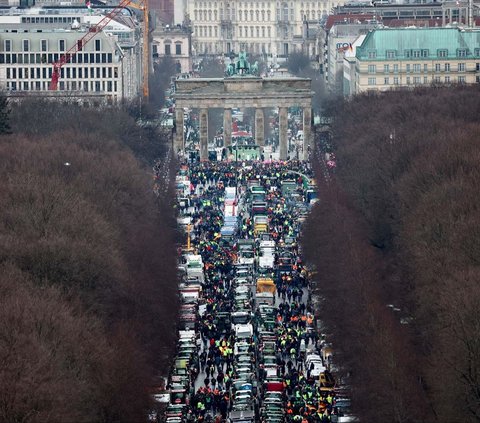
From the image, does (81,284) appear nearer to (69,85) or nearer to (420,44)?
(420,44)

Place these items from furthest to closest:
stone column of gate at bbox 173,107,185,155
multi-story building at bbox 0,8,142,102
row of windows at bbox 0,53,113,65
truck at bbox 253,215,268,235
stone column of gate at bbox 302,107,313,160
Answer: row of windows at bbox 0,53,113,65, multi-story building at bbox 0,8,142,102, stone column of gate at bbox 173,107,185,155, stone column of gate at bbox 302,107,313,160, truck at bbox 253,215,268,235

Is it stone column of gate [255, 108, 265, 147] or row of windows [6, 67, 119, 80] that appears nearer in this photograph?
stone column of gate [255, 108, 265, 147]

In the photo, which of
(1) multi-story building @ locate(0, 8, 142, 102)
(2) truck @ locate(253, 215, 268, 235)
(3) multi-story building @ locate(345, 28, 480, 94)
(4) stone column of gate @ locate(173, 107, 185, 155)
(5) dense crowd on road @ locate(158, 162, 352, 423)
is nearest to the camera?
(5) dense crowd on road @ locate(158, 162, 352, 423)

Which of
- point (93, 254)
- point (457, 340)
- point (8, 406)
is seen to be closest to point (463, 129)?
point (93, 254)

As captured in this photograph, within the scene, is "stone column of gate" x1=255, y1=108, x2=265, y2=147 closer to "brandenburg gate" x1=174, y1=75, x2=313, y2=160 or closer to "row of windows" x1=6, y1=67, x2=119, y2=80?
"brandenburg gate" x1=174, y1=75, x2=313, y2=160

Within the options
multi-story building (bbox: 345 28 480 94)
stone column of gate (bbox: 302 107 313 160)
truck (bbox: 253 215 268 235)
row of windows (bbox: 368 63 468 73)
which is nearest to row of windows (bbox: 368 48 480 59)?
multi-story building (bbox: 345 28 480 94)

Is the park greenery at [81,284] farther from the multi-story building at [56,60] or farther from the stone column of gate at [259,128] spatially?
the multi-story building at [56,60]

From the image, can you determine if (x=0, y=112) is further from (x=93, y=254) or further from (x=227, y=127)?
(x=93, y=254)
